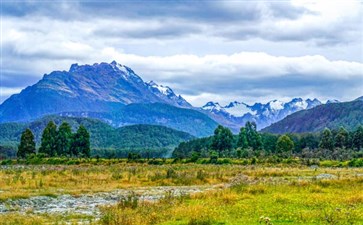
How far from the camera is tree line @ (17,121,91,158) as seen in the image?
141 metres

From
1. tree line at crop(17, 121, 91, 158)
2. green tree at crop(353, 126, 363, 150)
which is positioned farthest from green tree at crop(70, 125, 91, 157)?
green tree at crop(353, 126, 363, 150)

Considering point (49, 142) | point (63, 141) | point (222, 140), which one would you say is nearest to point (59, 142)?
point (63, 141)

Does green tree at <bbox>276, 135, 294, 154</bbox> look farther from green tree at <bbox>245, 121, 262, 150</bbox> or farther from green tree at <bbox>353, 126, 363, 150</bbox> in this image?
green tree at <bbox>353, 126, 363, 150</bbox>

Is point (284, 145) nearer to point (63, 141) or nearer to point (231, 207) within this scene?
point (63, 141)

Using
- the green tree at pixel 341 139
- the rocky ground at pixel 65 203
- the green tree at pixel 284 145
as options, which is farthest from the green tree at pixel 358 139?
the rocky ground at pixel 65 203

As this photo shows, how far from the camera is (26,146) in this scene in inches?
5492

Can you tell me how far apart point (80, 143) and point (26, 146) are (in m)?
15.0

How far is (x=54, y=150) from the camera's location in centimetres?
14350

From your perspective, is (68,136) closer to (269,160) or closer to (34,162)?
(34,162)

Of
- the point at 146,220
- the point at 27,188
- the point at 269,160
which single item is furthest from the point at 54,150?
the point at 146,220

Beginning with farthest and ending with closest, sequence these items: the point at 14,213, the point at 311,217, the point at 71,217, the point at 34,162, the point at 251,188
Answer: the point at 34,162
the point at 251,188
the point at 14,213
the point at 71,217
the point at 311,217

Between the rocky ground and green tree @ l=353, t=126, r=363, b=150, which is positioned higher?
green tree @ l=353, t=126, r=363, b=150

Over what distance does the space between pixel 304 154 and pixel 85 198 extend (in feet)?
334

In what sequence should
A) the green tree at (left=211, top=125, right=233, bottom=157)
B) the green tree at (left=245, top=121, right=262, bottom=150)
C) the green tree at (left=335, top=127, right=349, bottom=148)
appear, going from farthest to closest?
the green tree at (left=245, top=121, right=262, bottom=150) → the green tree at (left=211, top=125, right=233, bottom=157) → the green tree at (left=335, top=127, right=349, bottom=148)
